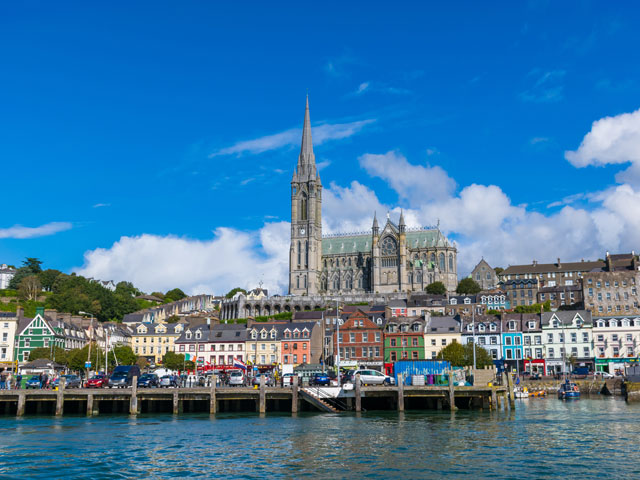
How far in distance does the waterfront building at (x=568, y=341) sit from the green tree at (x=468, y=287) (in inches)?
2030

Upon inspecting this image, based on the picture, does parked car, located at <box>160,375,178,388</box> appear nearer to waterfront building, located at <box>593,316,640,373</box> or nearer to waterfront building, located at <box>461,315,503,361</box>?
waterfront building, located at <box>461,315,503,361</box>

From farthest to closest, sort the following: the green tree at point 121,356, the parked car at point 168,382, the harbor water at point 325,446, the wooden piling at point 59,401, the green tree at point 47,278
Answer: the green tree at point 47,278 → the green tree at point 121,356 → the parked car at point 168,382 → the wooden piling at point 59,401 → the harbor water at point 325,446

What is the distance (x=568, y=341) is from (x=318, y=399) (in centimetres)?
5882

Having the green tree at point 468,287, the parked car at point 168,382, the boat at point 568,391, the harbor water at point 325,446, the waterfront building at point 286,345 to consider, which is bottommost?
the harbor water at point 325,446

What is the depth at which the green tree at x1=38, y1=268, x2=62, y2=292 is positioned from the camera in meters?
179

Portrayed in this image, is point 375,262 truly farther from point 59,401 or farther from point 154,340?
point 59,401

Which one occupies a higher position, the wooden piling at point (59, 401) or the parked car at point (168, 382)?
the parked car at point (168, 382)

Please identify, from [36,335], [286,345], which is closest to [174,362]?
[286,345]

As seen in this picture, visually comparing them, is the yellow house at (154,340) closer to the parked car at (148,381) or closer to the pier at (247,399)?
the parked car at (148,381)

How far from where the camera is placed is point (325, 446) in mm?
38062

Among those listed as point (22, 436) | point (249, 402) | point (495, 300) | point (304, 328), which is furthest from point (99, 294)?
point (22, 436)

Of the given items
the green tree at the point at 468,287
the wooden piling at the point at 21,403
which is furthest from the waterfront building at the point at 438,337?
the wooden piling at the point at 21,403

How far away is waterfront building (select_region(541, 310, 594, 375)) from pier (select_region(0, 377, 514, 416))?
45510 millimetres

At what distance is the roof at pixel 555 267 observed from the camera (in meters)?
167
